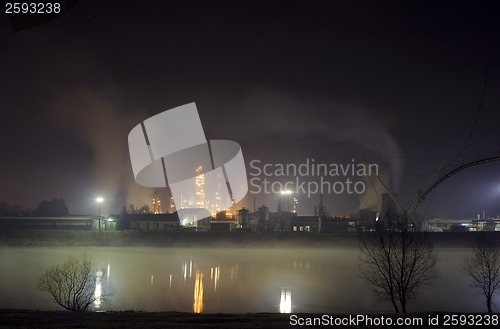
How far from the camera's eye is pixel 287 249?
2331 inches

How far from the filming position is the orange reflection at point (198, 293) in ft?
91.8

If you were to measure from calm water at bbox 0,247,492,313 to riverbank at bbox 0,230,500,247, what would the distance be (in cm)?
262

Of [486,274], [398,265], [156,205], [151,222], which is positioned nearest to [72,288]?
[398,265]

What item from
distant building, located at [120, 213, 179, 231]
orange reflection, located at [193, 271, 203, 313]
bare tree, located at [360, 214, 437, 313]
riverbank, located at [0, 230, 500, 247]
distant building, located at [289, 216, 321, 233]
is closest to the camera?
bare tree, located at [360, 214, 437, 313]

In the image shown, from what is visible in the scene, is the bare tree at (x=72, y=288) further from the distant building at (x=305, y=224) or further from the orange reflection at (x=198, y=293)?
the distant building at (x=305, y=224)

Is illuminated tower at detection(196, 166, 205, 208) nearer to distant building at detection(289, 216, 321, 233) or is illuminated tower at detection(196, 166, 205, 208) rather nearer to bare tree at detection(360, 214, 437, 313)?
distant building at detection(289, 216, 321, 233)

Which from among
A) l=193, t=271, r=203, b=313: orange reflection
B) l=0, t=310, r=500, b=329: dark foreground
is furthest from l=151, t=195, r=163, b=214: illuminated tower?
l=0, t=310, r=500, b=329: dark foreground

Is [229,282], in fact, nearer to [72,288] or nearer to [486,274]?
[72,288]

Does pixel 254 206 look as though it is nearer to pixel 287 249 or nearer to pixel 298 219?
pixel 298 219

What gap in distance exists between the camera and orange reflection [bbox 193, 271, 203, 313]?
28.0 m

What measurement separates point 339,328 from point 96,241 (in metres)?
49.3

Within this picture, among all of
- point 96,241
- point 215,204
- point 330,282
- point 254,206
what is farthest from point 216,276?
point 215,204

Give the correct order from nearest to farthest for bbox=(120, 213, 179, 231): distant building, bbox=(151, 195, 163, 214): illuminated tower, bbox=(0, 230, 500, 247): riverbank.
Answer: bbox=(0, 230, 500, 247): riverbank, bbox=(120, 213, 179, 231): distant building, bbox=(151, 195, 163, 214): illuminated tower

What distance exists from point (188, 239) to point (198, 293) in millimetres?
27500
